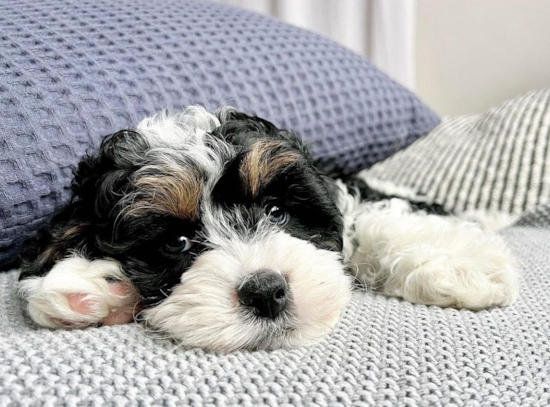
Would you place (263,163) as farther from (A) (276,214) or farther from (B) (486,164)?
(B) (486,164)

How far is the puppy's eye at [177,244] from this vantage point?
141 cm

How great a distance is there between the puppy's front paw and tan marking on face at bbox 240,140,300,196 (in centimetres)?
47

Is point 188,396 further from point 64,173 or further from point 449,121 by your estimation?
point 449,121

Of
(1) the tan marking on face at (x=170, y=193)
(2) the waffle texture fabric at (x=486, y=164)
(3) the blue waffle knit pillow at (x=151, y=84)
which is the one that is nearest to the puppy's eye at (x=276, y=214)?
(1) the tan marking on face at (x=170, y=193)

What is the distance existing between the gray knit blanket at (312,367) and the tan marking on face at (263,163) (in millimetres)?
406

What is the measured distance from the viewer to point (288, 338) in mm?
1229

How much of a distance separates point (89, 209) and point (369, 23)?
2781mm

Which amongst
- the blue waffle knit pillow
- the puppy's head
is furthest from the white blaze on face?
the blue waffle knit pillow

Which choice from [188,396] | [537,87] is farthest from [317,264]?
[537,87]

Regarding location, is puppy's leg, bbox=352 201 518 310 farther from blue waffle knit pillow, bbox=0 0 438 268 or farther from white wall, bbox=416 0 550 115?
white wall, bbox=416 0 550 115

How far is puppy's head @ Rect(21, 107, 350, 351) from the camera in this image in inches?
48.8

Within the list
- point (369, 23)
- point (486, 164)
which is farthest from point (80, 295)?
point (369, 23)

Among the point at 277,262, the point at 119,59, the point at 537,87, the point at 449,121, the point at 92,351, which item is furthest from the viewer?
the point at 537,87

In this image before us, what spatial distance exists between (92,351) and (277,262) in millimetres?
469
